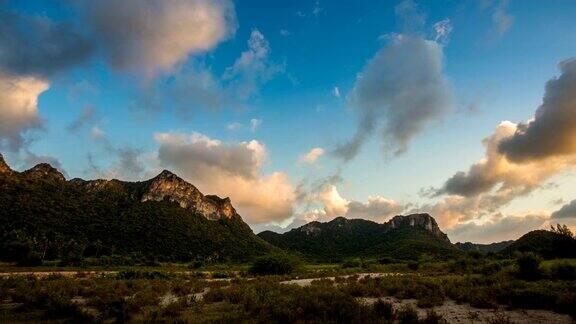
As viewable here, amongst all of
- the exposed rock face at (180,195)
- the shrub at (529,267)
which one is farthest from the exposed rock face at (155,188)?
the shrub at (529,267)

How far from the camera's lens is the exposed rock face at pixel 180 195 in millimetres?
170500

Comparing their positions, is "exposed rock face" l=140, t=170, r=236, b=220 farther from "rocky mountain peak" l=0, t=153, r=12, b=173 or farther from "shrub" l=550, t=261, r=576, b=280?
"shrub" l=550, t=261, r=576, b=280

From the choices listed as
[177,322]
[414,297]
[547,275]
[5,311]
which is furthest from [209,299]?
[547,275]

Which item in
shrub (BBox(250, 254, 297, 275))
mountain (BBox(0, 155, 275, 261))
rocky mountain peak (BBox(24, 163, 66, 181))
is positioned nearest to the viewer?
shrub (BBox(250, 254, 297, 275))

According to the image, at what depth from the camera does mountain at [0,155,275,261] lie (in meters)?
98.1

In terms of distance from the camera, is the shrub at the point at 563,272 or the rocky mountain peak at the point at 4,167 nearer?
the shrub at the point at 563,272

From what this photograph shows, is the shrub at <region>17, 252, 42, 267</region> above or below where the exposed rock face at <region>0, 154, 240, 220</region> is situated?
below

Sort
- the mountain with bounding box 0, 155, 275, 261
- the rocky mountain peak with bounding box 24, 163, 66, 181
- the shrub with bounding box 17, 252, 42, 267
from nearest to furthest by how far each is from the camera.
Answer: the shrub with bounding box 17, 252, 42, 267 → the mountain with bounding box 0, 155, 275, 261 → the rocky mountain peak with bounding box 24, 163, 66, 181

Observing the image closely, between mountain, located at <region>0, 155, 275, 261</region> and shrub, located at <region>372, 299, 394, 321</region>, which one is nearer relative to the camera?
shrub, located at <region>372, 299, 394, 321</region>

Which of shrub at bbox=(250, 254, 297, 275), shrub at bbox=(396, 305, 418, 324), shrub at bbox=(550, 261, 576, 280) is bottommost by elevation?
shrub at bbox=(396, 305, 418, 324)

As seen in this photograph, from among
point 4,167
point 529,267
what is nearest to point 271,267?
point 529,267

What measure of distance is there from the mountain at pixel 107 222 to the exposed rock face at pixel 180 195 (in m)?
0.52

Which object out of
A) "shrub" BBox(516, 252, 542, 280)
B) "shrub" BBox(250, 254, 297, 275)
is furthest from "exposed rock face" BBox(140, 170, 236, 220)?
"shrub" BBox(516, 252, 542, 280)

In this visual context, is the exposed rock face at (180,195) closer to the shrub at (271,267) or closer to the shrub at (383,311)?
the shrub at (271,267)
